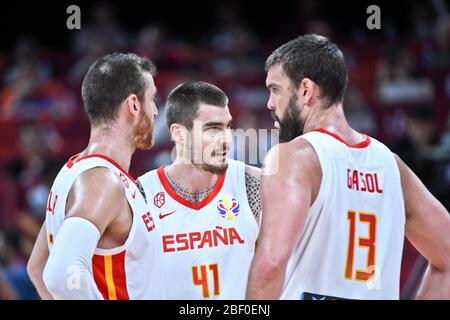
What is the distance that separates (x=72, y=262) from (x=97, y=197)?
0.36 m

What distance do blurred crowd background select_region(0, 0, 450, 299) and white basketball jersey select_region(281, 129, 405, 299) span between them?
300 cm

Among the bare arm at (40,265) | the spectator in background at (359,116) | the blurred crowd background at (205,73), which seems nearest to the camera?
the bare arm at (40,265)

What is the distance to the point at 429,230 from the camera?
3.63m

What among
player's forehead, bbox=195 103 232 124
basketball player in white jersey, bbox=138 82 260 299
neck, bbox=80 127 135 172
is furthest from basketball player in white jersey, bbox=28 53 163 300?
player's forehead, bbox=195 103 232 124

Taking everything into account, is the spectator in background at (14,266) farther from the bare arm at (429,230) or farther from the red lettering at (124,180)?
the bare arm at (429,230)

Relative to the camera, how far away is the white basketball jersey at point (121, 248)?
12.0 ft

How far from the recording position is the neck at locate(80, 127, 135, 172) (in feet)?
12.5

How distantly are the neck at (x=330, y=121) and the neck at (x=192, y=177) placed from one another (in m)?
1.10

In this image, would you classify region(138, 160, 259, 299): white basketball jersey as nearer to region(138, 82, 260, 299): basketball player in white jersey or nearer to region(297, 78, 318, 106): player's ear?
region(138, 82, 260, 299): basketball player in white jersey

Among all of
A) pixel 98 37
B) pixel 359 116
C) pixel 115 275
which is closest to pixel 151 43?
pixel 98 37

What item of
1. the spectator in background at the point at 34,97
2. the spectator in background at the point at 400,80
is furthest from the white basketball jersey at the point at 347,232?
the spectator in background at the point at 34,97

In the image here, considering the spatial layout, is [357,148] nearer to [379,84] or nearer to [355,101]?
[355,101]

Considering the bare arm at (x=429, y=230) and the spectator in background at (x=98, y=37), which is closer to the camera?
the bare arm at (x=429, y=230)
